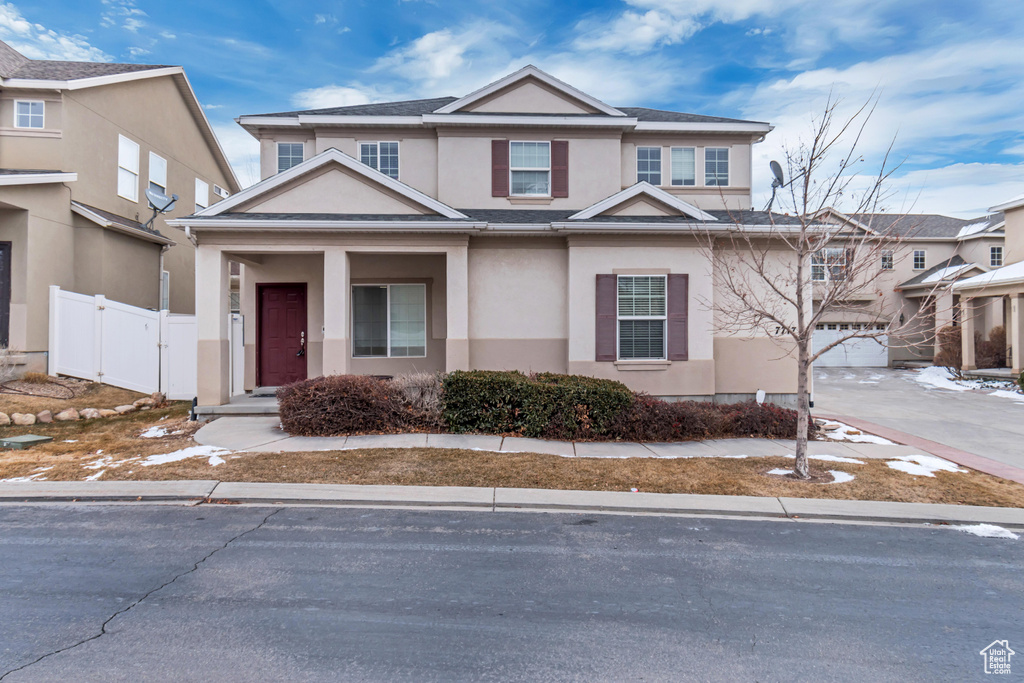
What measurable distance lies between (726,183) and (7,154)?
18.6 m

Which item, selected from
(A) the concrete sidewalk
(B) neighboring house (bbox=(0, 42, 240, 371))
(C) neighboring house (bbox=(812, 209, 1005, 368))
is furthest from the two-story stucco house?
(C) neighboring house (bbox=(812, 209, 1005, 368))

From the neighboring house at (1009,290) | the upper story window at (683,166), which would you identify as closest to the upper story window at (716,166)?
the upper story window at (683,166)

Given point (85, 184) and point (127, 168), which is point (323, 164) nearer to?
point (85, 184)

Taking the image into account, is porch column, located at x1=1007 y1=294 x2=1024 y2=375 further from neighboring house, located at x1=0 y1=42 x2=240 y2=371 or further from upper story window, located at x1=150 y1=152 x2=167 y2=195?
upper story window, located at x1=150 y1=152 x2=167 y2=195

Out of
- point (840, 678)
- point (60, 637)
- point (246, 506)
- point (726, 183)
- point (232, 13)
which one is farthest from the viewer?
point (232, 13)

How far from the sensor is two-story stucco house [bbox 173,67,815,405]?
1163 centimetres

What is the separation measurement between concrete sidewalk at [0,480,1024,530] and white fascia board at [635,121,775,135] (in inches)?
415

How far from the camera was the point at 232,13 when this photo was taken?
51.5 feet

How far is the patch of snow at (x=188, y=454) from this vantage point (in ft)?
26.2

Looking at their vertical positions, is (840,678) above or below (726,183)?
below

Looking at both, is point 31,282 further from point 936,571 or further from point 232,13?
point 936,571

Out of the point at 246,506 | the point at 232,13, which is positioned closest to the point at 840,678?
the point at 246,506

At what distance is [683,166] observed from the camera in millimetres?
14648

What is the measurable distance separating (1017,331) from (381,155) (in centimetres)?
2276
